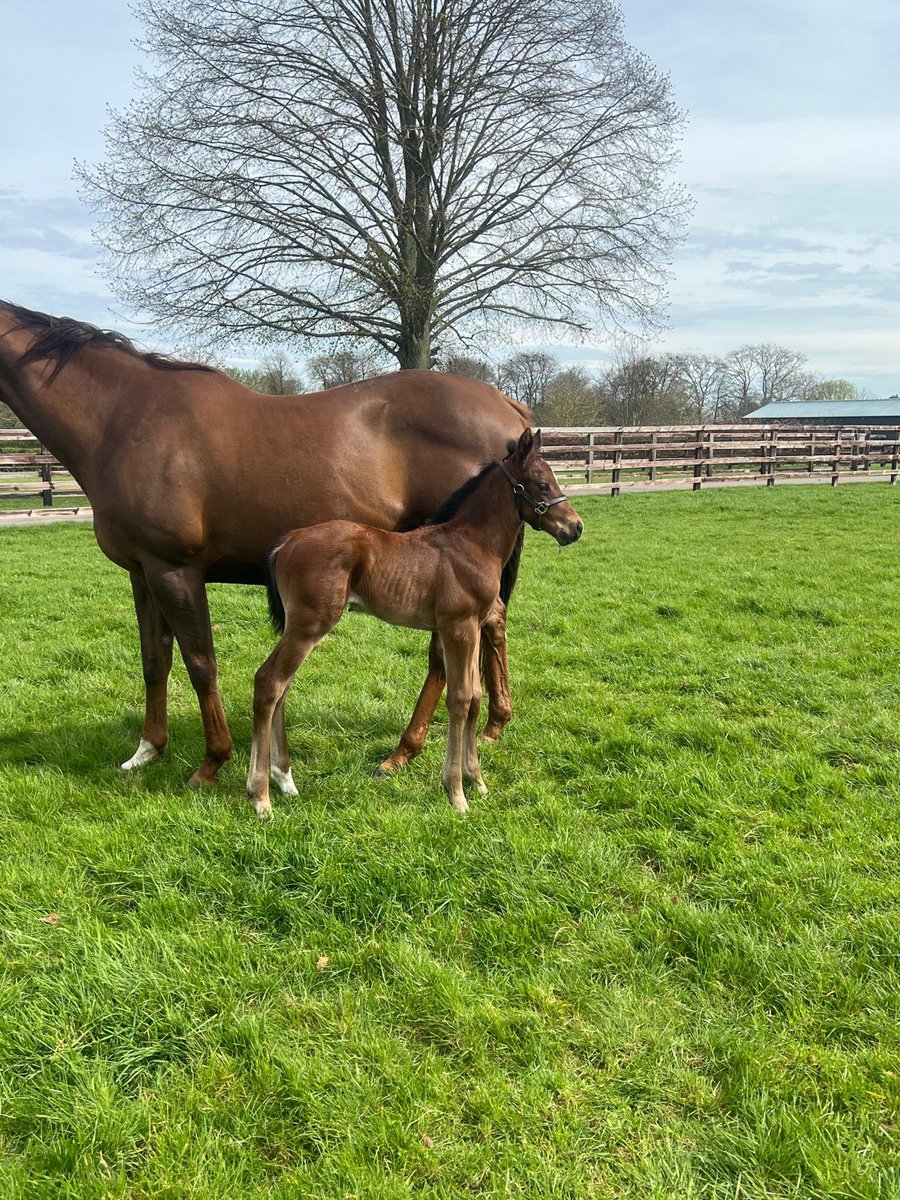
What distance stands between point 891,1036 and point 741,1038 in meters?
0.45

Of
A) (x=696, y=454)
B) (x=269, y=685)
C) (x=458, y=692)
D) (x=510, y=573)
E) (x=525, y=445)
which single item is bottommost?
(x=458, y=692)

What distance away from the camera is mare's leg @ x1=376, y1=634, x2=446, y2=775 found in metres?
4.16

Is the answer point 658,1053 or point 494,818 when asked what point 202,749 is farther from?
point 658,1053

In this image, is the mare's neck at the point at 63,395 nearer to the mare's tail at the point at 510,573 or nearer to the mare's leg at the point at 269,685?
the mare's leg at the point at 269,685

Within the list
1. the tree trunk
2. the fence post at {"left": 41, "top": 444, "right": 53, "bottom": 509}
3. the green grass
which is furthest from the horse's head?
Answer: the fence post at {"left": 41, "top": 444, "right": 53, "bottom": 509}

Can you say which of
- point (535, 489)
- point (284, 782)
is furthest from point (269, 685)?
point (535, 489)

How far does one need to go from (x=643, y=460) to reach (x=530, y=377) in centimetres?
3623

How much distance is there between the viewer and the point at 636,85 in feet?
51.7

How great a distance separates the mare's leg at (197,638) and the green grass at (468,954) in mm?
178

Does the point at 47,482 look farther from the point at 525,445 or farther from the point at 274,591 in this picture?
the point at 525,445

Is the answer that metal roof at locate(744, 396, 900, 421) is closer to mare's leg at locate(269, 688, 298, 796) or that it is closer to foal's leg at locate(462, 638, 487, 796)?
foal's leg at locate(462, 638, 487, 796)

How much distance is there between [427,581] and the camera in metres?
3.67

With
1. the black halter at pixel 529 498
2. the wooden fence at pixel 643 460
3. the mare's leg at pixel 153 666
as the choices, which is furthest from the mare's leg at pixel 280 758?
the wooden fence at pixel 643 460

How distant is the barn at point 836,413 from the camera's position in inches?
2386
